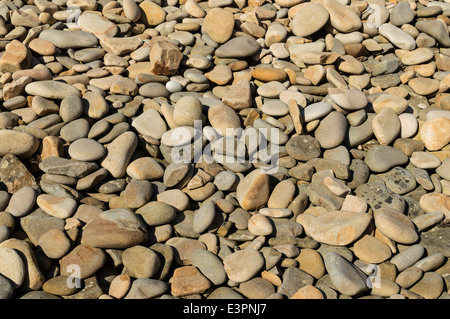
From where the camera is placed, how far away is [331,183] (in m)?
2.54

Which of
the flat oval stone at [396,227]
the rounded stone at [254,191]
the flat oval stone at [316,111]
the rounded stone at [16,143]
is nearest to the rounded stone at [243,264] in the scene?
the rounded stone at [254,191]

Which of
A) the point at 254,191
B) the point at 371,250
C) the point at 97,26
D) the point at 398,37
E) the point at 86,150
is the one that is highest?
the point at 97,26

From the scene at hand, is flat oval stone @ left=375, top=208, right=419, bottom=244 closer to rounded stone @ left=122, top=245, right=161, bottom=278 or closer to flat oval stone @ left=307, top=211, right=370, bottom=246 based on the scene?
flat oval stone @ left=307, top=211, right=370, bottom=246

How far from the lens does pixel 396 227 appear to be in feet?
7.61

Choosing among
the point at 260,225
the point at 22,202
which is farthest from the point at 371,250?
the point at 22,202

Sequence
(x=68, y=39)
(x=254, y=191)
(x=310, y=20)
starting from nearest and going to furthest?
(x=254, y=191)
(x=68, y=39)
(x=310, y=20)

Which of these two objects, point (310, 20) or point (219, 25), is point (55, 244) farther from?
point (310, 20)

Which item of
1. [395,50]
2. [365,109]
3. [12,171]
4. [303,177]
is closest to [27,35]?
[12,171]

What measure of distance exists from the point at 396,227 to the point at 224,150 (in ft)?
3.67

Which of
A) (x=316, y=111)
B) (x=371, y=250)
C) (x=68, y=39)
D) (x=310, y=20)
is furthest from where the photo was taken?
(x=310, y=20)

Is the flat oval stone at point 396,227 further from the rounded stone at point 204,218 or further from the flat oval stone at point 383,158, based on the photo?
the rounded stone at point 204,218

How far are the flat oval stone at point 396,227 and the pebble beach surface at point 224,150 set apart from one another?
1cm

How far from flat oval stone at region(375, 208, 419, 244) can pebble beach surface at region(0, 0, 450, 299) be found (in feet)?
0.04

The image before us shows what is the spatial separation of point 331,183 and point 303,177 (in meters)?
0.19
